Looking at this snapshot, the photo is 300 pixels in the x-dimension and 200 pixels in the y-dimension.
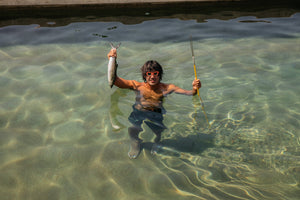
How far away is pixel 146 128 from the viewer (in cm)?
391

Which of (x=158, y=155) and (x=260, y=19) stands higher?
(x=260, y=19)

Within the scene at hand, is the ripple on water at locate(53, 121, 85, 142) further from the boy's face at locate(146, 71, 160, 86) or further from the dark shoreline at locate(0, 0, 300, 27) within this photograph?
the dark shoreline at locate(0, 0, 300, 27)

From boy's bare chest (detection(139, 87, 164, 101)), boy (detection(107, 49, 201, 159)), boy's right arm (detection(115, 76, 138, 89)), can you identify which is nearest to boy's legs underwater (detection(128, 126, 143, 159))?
boy (detection(107, 49, 201, 159))

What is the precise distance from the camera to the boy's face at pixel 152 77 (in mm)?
3922

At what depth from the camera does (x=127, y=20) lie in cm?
759

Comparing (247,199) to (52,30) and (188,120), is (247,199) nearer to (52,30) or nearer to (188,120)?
(188,120)

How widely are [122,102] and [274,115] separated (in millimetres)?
2215

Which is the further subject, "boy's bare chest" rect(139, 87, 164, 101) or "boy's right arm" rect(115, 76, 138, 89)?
"boy's bare chest" rect(139, 87, 164, 101)

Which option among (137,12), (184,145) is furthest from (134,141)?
(137,12)

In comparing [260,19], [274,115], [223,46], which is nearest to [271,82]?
[274,115]

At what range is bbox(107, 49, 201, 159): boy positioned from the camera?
3746 millimetres

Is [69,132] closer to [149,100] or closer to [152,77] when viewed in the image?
[149,100]

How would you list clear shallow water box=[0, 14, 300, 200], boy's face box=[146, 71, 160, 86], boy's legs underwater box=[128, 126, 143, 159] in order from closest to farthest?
1. clear shallow water box=[0, 14, 300, 200]
2. boy's legs underwater box=[128, 126, 143, 159]
3. boy's face box=[146, 71, 160, 86]

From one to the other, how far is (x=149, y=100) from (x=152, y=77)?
1.15 ft
